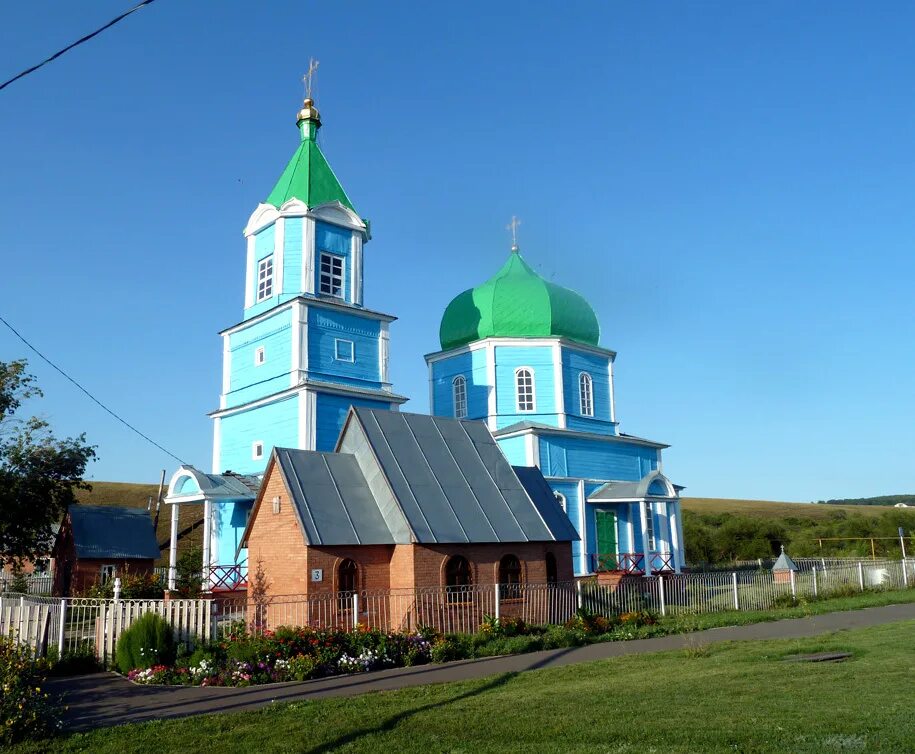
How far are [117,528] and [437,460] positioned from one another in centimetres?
1623

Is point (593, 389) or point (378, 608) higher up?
point (593, 389)

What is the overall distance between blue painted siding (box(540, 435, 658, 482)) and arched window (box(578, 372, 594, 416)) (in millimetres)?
1595

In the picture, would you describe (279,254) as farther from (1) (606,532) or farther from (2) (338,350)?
(1) (606,532)

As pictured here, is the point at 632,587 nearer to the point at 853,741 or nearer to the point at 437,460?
the point at 437,460

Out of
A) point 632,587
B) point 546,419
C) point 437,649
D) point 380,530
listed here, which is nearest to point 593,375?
point 546,419

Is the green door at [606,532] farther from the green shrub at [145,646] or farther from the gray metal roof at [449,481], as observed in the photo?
the green shrub at [145,646]

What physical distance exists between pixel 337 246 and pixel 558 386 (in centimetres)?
965

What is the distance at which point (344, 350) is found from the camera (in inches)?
1033

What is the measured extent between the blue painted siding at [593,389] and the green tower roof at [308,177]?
1028cm

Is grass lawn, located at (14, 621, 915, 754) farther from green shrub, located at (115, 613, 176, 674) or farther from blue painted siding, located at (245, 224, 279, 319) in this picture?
blue painted siding, located at (245, 224, 279, 319)

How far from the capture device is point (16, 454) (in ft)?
79.7

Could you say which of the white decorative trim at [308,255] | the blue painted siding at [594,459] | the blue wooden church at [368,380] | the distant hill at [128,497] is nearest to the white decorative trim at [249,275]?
the blue wooden church at [368,380]

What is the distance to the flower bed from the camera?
39.3 ft

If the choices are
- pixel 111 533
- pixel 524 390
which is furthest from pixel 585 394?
pixel 111 533
